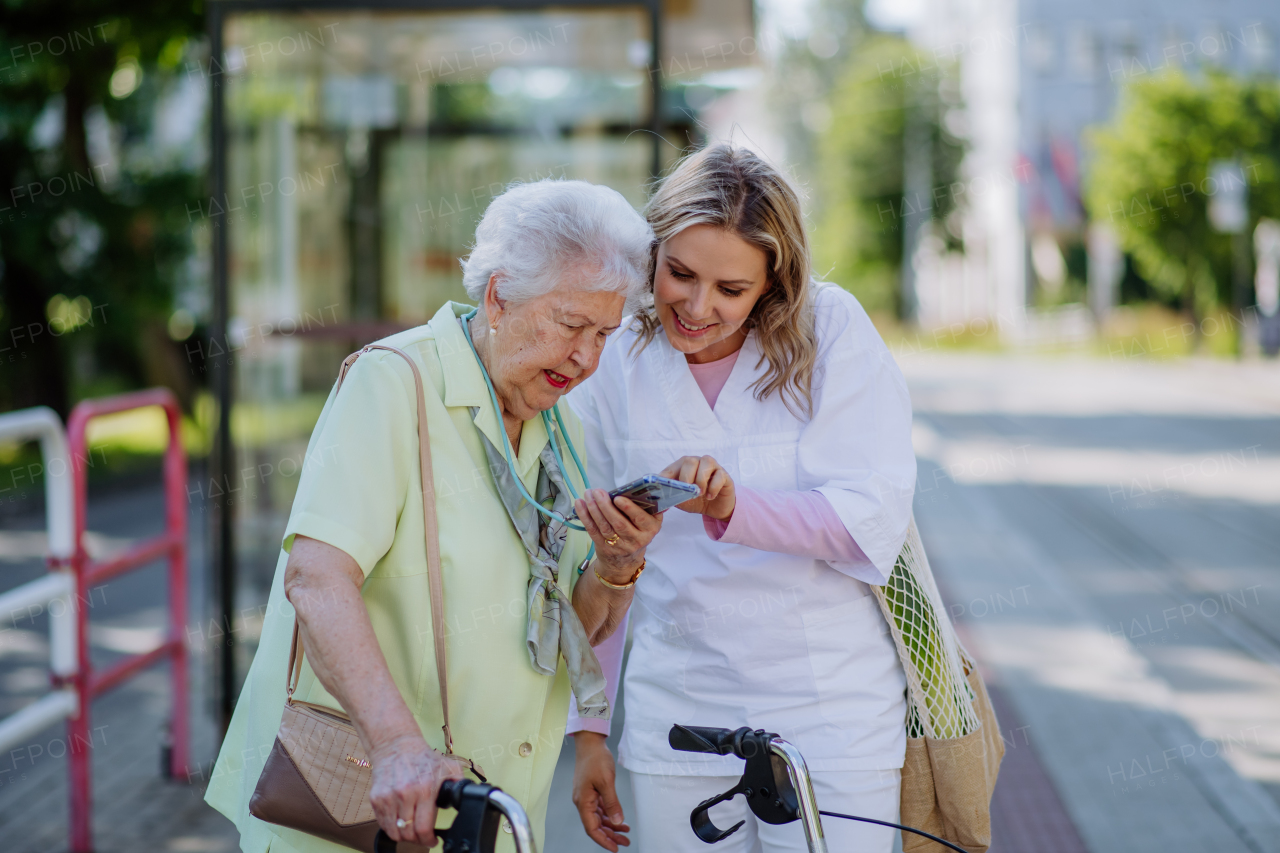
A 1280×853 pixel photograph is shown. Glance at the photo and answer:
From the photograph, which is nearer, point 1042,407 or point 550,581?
point 550,581

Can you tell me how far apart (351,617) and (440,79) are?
5.64m

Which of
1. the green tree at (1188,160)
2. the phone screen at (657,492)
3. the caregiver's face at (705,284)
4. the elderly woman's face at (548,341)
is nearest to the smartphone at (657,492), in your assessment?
the phone screen at (657,492)

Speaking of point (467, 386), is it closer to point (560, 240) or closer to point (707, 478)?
point (560, 240)

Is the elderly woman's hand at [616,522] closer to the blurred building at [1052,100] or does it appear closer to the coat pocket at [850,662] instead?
the coat pocket at [850,662]

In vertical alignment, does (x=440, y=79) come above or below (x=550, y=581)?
above

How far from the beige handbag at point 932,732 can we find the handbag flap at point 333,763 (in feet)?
3.04

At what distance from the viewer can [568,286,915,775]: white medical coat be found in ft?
6.76

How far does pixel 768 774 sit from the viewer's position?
70.7 inches

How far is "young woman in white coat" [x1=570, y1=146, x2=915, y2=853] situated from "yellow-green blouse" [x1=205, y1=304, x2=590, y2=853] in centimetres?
29

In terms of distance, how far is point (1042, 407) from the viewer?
20234 millimetres

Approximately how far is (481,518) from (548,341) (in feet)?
1.00

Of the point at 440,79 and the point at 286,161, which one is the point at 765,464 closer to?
the point at 286,161

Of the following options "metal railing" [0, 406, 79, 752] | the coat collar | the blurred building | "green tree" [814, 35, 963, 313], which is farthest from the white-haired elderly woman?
"green tree" [814, 35, 963, 313]

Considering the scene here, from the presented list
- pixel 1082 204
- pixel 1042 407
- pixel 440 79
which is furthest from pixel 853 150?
pixel 440 79
